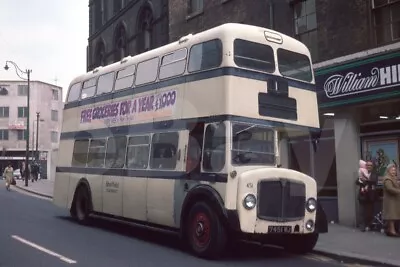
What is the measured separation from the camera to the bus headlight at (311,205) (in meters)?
9.19

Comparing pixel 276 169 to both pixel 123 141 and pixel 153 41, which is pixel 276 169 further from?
pixel 153 41

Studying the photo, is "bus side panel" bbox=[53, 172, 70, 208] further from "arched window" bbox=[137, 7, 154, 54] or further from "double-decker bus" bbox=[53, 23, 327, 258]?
"arched window" bbox=[137, 7, 154, 54]

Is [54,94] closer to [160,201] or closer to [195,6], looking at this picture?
[195,6]

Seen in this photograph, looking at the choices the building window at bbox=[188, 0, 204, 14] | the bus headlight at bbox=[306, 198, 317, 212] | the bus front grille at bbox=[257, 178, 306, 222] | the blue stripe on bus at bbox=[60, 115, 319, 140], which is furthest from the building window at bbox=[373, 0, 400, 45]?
the building window at bbox=[188, 0, 204, 14]

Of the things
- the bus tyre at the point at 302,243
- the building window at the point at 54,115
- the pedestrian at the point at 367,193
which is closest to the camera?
the bus tyre at the point at 302,243

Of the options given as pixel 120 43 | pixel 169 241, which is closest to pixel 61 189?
pixel 169 241

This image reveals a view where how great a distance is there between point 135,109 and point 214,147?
10.2 feet

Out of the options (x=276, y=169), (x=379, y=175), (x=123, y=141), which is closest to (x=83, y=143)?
(x=123, y=141)

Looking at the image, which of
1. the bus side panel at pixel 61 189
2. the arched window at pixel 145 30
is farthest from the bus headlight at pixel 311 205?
the arched window at pixel 145 30

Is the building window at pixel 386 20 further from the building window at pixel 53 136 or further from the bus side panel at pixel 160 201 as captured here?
the building window at pixel 53 136

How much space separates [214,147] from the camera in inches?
358

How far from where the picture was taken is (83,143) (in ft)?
45.0

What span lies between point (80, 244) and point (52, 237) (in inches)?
44.7

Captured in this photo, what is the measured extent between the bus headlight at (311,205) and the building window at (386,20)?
5653mm
